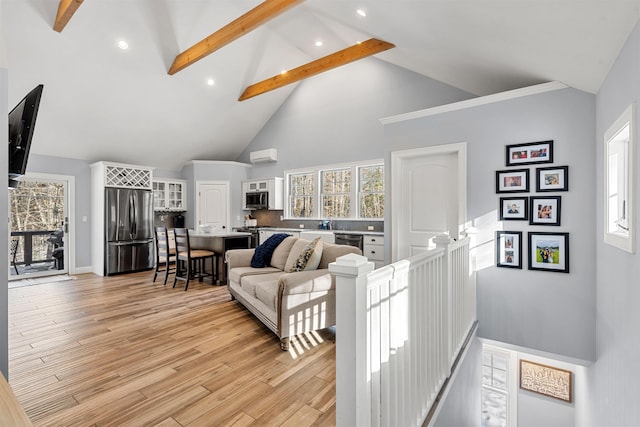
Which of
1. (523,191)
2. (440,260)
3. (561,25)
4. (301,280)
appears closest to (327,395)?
(301,280)

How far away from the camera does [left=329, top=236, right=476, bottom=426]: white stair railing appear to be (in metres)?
1.29

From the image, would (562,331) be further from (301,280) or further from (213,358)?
(213,358)

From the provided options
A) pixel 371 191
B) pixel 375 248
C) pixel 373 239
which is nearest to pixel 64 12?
pixel 371 191

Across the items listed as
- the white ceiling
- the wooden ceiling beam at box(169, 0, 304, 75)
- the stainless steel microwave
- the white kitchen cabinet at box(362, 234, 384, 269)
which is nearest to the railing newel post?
the white ceiling

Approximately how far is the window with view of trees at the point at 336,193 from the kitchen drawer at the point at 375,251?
3.48 feet

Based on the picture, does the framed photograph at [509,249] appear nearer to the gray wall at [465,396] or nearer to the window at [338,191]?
the gray wall at [465,396]

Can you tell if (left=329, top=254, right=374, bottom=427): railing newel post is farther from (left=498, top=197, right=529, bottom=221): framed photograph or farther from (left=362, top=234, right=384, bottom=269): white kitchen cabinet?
(left=362, top=234, right=384, bottom=269): white kitchen cabinet

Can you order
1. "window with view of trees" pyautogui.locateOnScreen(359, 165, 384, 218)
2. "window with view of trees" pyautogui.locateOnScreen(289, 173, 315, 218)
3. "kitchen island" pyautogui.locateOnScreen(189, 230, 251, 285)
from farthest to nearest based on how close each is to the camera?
"window with view of trees" pyautogui.locateOnScreen(289, 173, 315, 218) < "window with view of trees" pyautogui.locateOnScreen(359, 165, 384, 218) < "kitchen island" pyautogui.locateOnScreen(189, 230, 251, 285)

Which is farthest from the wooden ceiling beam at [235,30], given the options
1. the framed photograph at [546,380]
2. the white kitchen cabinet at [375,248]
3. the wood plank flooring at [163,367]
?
the framed photograph at [546,380]

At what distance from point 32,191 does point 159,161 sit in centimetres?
240

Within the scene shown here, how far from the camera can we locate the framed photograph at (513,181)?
3150 millimetres

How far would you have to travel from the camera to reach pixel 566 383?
4.48m

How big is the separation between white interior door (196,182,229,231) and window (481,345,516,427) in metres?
6.39

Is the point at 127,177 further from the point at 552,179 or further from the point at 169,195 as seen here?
the point at 552,179
